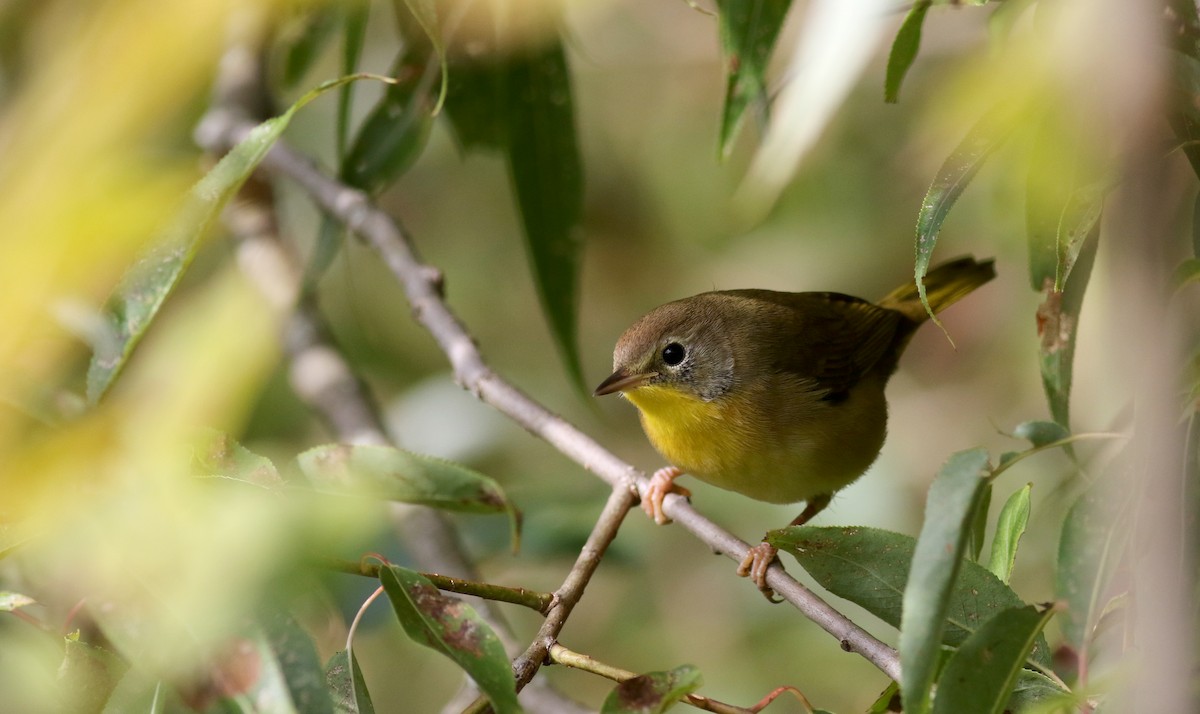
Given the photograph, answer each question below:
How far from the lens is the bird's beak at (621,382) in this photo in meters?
3.22

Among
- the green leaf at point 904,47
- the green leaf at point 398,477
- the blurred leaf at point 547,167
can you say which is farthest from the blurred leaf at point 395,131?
the green leaf at point 904,47

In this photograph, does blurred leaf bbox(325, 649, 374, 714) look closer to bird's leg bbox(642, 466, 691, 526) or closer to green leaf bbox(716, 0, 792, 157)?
bird's leg bbox(642, 466, 691, 526)

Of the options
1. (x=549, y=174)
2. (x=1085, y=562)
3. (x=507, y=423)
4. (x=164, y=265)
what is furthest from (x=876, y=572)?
(x=507, y=423)

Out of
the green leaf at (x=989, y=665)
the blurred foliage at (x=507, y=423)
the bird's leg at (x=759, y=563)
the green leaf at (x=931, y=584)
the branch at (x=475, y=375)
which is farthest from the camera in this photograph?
the bird's leg at (x=759, y=563)

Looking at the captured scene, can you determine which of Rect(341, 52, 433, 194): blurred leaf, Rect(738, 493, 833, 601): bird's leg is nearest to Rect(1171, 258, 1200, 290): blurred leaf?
Rect(738, 493, 833, 601): bird's leg

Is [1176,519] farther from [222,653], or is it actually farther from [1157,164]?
[222,653]

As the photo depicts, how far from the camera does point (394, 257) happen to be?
3.29 m

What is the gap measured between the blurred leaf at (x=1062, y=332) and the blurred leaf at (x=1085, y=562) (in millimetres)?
253

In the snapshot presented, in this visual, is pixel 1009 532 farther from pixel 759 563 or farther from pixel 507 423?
pixel 507 423

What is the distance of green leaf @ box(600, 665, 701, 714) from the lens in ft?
5.33

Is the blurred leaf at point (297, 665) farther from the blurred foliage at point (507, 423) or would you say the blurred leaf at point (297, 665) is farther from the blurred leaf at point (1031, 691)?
the blurred leaf at point (1031, 691)

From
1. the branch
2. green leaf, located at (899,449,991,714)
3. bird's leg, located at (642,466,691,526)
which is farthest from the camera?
bird's leg, located at (642,466,691,526)

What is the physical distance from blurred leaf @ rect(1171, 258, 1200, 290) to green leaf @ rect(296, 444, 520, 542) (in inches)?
49.8

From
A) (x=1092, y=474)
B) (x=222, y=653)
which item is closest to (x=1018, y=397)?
(x=1092, y=474)
